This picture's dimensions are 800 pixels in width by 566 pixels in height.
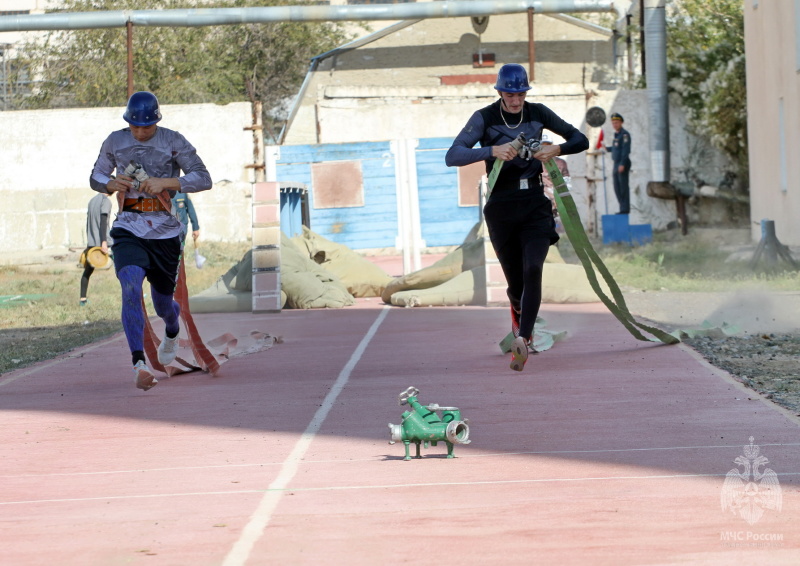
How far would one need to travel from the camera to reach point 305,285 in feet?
54.8

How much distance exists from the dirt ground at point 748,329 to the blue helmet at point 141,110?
4.30 m

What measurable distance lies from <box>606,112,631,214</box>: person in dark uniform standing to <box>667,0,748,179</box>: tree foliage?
2174 millimetres

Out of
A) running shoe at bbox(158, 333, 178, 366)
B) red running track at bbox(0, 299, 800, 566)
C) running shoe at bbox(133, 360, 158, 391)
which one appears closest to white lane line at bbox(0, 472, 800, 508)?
red running track at bbox(0, 299, 800, 566)

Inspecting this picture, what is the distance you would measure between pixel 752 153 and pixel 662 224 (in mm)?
3465

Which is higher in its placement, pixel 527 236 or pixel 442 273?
pixel 527 236

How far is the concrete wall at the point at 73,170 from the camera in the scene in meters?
28.8

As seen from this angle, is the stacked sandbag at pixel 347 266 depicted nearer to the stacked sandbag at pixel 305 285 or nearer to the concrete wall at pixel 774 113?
the stacked sandbag at pixel 305 285

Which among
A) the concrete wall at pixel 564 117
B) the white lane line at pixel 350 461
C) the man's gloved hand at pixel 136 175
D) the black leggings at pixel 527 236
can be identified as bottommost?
the white lane line at pixel 350 461

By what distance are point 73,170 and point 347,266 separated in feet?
40.8

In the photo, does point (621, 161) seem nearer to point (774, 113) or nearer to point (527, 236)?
point (774, 113)

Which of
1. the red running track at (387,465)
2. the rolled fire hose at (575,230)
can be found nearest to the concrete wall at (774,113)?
the red running track at (387,465)

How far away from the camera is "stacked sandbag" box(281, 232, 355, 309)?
1661cm

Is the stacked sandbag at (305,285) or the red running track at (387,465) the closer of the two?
the red running track at (387,465)

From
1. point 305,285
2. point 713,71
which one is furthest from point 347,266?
point 713,71
